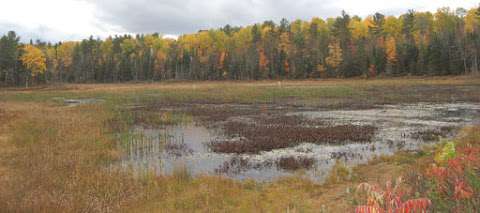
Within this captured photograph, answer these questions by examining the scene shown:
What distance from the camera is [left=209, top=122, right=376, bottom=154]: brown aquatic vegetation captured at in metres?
18.8

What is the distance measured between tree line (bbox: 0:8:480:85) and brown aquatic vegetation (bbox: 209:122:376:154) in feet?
210

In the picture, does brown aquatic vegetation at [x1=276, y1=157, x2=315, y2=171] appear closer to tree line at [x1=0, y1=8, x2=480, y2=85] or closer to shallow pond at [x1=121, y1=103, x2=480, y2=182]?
shallow pond at [x1=121, y1=103, x2=480, y2=182]

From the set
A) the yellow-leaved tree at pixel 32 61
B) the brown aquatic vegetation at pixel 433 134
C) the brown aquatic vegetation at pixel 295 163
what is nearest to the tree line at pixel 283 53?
the yellow-leaved tree at pixel 32 61

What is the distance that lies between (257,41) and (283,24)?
583 inches

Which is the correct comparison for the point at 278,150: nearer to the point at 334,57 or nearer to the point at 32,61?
the point at 334,57

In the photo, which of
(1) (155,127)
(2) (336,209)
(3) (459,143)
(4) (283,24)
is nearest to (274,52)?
(4) (283,24)

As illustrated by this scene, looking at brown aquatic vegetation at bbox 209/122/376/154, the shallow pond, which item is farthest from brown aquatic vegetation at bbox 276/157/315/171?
brown aquatic vegetation at bbox 209/122/376/154

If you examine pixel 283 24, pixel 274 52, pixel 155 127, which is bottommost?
pixel 155 127

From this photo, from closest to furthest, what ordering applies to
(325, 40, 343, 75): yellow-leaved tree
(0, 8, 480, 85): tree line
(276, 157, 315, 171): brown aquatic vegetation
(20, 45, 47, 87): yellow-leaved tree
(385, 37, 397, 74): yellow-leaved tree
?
(276, 157, 315, 171): brown aquatic vegetation, (0, 8, 480, 85): tree line, (385, 37, 397, 74): yellow-leaved tree, (325, 40, 343, 75): yellow-leaved tree, (20, 45, 47, 87): yellow-leaved tree

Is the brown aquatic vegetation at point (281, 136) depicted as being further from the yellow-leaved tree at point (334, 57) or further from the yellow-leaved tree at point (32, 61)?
the yellow-leaved tree at point (32, 61)

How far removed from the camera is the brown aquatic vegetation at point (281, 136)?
1883 centimetres

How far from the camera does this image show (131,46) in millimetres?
148750

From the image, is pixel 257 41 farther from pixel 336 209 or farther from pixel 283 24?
pixel 336 209

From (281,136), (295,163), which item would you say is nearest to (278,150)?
(295,163)
